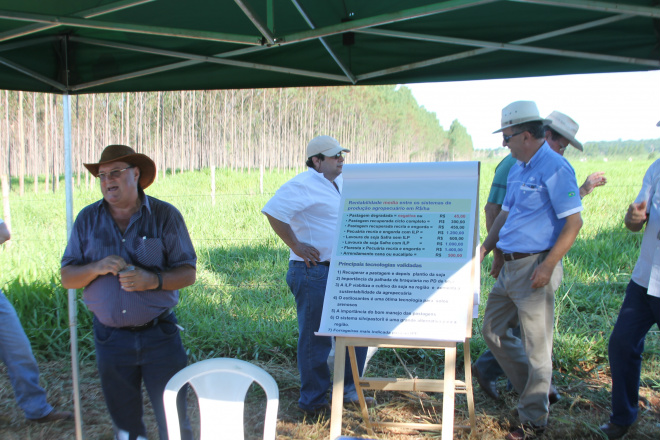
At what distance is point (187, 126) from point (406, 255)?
17888mm

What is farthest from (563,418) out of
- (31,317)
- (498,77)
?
(31,317)

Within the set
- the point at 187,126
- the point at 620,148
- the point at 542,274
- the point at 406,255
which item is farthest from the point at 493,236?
the point at 620,148

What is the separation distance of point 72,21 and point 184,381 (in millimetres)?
1585

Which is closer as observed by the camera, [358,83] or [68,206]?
[68,206]

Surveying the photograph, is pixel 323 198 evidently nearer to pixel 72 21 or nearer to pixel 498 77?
pixel 498 77

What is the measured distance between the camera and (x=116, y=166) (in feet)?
7.48

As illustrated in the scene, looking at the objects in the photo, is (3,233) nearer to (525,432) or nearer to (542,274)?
(542,274)

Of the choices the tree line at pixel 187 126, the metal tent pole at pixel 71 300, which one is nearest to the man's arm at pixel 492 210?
the metal tent pole at pixel 71 300

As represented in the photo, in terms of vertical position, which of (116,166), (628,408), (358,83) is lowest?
(628,408)

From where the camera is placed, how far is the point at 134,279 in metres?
2.15

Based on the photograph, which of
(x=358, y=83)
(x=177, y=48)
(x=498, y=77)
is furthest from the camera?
(x=358, y=83)

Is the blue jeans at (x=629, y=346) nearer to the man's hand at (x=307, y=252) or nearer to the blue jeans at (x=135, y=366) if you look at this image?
the man's hand at (x=307, y=252)

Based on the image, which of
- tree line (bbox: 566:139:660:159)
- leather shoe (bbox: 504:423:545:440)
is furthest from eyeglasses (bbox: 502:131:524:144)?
tree line (bbox: 566:139:660:159)

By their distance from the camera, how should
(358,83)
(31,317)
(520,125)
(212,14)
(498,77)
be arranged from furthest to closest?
1. (31,317)
2. (358,83)
3. (498,77)
4. (520,125)
5. (212,14)
